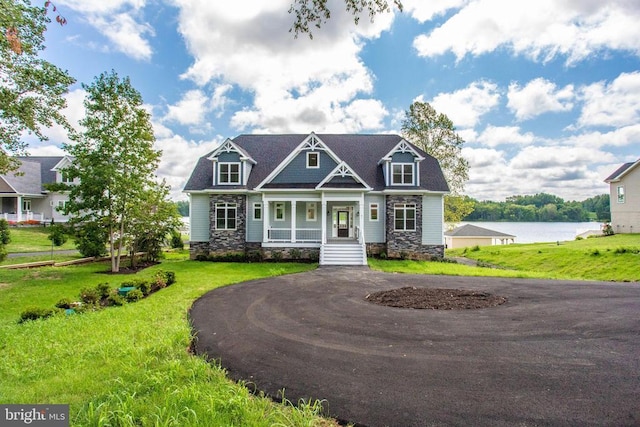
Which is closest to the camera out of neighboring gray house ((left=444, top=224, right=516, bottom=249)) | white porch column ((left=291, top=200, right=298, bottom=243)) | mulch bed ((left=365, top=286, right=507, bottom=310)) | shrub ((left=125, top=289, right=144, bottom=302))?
mulch bed ((left=365, top=286, right=507, bottom=310))

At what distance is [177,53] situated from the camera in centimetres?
1656

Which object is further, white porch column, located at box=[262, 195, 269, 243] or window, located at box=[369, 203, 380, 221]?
window, located at box=[369, 203, 380, 221]

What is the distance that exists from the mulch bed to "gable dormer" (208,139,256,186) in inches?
505

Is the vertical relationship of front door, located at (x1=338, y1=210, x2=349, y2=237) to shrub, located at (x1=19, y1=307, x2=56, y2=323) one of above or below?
above

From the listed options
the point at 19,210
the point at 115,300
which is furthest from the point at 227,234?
the point at 19,210

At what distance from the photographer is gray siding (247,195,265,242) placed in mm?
19531

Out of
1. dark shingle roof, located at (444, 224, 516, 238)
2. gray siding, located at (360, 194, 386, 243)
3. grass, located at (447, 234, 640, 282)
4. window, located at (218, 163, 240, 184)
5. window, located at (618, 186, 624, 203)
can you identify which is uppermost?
window, located at (218, 163, 240, 184)

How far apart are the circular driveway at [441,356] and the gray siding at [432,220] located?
10.2 meters

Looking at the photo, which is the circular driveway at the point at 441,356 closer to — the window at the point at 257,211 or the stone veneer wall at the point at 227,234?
the stone veneer wall at the point at 227,234

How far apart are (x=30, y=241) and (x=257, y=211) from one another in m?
19.0

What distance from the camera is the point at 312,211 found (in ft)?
66.8

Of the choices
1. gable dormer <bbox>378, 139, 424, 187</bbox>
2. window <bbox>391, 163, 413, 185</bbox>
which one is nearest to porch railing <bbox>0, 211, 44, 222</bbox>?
gable dormer <bbox>378, 139, 424, 187</bbox>

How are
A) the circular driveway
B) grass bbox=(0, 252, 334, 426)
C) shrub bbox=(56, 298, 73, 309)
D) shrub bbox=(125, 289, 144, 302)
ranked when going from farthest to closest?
shrub bbox=(125, 289, 144, 302)
shrub bbox=(56, 298, 73, 309)
the circular driveway
grass bbox=(0, 252, 334, 426)

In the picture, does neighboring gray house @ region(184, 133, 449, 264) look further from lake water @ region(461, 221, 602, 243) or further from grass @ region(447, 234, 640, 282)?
lake water @ region(461, 221, 602, 243)
